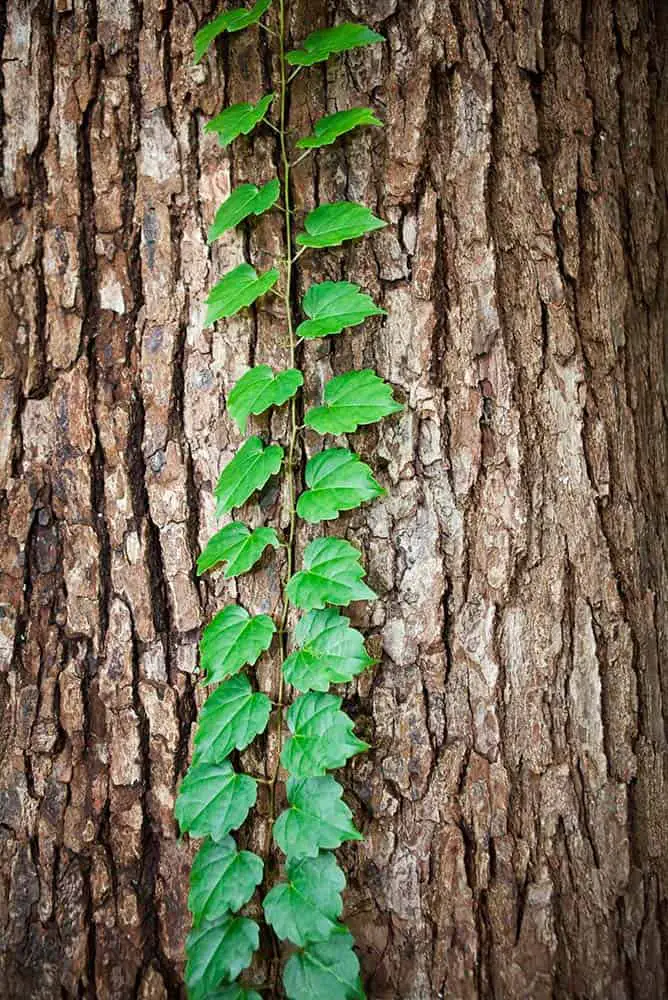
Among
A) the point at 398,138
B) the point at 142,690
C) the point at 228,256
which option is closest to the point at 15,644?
the point at 142,690

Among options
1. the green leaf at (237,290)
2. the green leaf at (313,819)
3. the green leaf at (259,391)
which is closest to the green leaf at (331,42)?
the green leaf at (237,290)

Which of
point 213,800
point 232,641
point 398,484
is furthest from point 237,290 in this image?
point 213,800

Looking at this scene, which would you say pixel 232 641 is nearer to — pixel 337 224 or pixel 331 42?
pixel 337 224

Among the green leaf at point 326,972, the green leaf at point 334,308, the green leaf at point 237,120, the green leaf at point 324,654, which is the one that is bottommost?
the green leaf at point 326,972

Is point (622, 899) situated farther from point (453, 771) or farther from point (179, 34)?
point (179, 34)

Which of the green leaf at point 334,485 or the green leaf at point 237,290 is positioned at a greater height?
the green leaf at point 237,290

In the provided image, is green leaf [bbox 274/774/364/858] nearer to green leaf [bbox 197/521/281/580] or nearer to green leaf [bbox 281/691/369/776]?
green leaf [bbox 281/691/369/776]

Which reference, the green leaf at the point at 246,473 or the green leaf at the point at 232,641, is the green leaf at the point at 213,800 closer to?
the green leaf at the point at 232,641
